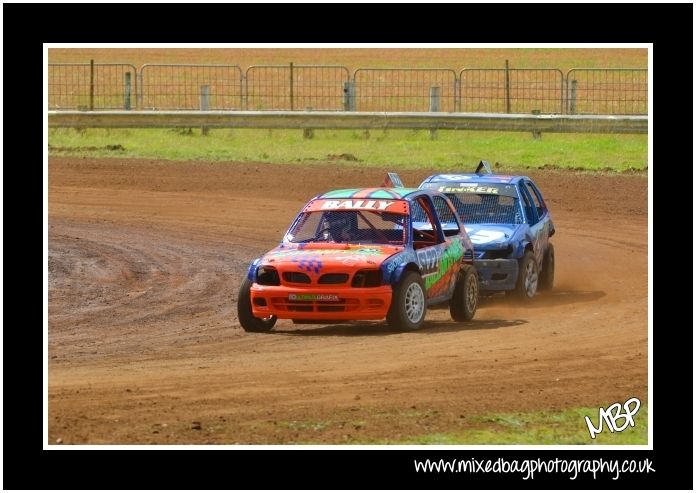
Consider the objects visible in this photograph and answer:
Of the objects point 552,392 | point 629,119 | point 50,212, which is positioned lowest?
point 552,392

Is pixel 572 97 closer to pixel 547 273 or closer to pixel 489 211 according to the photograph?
pixel 547 273

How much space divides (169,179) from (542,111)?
10.8 m

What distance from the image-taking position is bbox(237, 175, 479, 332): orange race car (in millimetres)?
13992

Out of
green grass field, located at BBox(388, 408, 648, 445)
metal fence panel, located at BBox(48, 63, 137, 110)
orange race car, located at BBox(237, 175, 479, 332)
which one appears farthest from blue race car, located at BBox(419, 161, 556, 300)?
metal fence panel, located at BBox(48, 63, 137, 110)

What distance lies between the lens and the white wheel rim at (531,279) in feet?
55.6

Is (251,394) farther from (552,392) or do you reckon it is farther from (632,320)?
(632,320)

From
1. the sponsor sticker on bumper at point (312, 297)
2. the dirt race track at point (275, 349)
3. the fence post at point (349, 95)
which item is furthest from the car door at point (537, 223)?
the fence post at point (349, 95)

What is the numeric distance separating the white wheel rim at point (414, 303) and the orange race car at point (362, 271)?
1 centimetres

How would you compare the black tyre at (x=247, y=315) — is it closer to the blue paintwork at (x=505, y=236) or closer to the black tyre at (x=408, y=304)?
the black tyre at (x=408, y=304)

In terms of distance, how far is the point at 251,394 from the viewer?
11.2 metres

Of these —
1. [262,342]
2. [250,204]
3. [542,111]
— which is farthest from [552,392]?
[542,111]

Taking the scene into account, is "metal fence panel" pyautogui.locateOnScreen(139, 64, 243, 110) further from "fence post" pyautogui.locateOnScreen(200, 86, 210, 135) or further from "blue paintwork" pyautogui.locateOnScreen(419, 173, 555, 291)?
"blue paintwork" pyautogui.locateOnScreen(419, 173, 555, 291)

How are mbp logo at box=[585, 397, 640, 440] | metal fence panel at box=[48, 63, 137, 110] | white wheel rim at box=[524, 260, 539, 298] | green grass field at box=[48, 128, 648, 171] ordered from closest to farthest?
1. mbp logo at box=[585, 397, 640, 440]
2. white wheel rim at box=[524, 260, 539, 298]
3. green grass field at box=[48, 128, 648, 171]
4. metal fence panel at box=[48, 63, 137, 110]

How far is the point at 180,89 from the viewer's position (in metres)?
38.2
